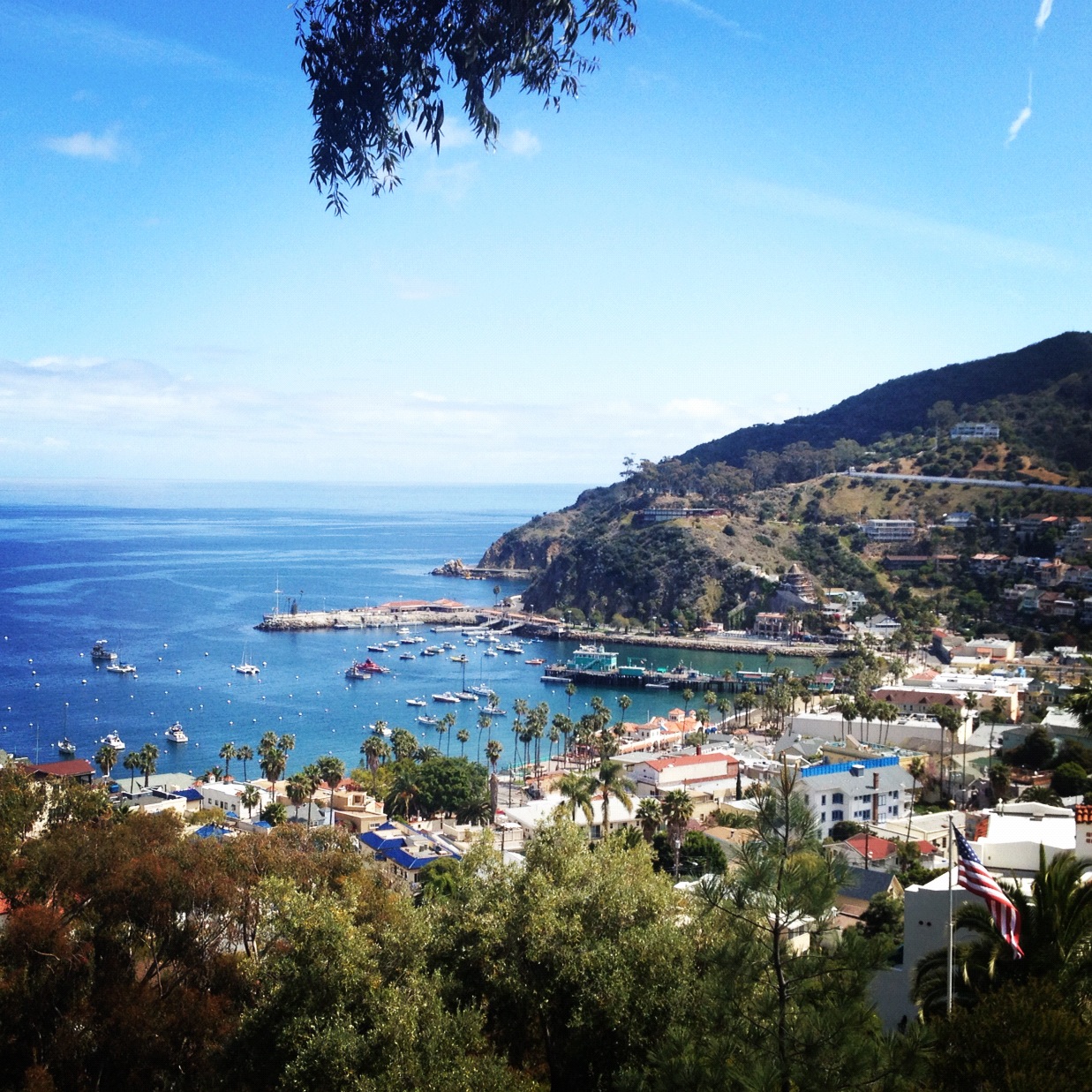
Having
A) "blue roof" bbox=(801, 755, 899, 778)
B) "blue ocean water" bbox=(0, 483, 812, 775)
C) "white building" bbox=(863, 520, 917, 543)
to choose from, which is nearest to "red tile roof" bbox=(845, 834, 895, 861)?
"blue roof" bbox=(801, 755, 899, 778)

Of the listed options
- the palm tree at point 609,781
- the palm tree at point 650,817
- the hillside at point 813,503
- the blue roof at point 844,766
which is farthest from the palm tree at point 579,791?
the hillside at point 813,503

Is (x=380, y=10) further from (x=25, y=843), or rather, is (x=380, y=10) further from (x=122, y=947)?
(x=25, y=843)

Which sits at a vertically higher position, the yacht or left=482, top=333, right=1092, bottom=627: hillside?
left=482, top=333, right=1092, bottom=627: hillside

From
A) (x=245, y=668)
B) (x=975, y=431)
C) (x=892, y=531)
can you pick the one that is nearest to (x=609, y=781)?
(x=245, y=668)

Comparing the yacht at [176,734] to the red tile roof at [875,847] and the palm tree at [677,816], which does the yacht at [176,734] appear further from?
the red tile roof at [875,847]

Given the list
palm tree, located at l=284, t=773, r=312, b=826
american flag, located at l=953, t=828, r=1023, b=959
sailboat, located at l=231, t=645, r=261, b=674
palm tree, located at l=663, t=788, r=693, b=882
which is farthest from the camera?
sailboat, located at l=231, t=645, r=261, b=674

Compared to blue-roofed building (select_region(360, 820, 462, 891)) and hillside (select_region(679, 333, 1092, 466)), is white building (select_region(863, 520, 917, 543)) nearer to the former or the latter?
hillside (select_region(679, 333, 1092, 466))
